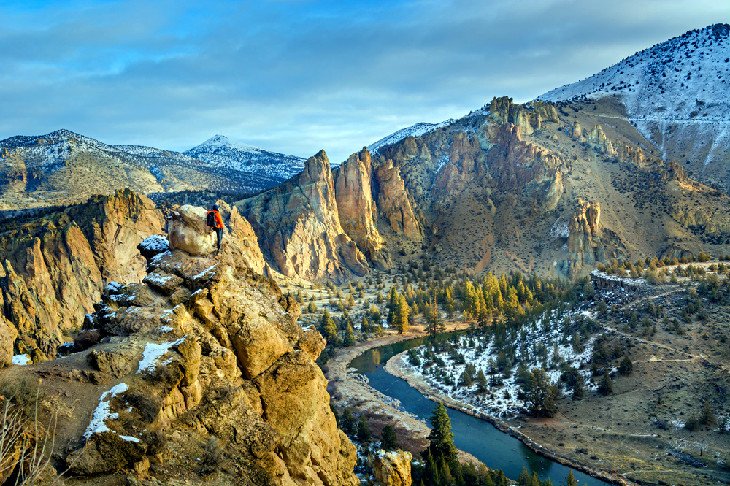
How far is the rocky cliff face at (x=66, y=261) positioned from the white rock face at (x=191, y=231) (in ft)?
132

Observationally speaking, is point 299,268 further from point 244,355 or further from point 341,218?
point 244,355

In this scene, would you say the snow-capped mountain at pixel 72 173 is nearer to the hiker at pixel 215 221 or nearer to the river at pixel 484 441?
the river at pixel 484 441

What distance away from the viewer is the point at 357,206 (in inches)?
5802

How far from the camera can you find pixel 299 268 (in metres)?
131

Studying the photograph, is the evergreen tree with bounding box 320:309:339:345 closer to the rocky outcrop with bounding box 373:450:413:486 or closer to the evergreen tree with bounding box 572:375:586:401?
the evergreen tree with bounding box 572:375:586:401

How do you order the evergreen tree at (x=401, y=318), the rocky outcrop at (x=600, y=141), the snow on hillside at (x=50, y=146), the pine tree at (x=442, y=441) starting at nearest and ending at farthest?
1. the pine tree at (x=442, y=441)
2. the evergreen tree at (x=401, y=318)
3. the snow on hillside at (x=50, y=146)
4. the rocky outcrop at (x=600, y=141)

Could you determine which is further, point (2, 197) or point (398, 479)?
point (2, 197)

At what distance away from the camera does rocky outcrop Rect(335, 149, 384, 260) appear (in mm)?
145125

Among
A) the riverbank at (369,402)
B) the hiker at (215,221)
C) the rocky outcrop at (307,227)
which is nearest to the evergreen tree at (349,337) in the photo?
the riverbank at (369,402)

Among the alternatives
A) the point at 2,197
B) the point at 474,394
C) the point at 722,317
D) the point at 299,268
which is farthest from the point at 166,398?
the point at 2,197

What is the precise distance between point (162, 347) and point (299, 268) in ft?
381

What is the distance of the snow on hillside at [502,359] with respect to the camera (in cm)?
5893

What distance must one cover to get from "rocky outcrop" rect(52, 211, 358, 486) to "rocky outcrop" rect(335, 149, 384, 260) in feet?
403

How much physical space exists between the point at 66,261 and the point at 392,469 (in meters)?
58.2
